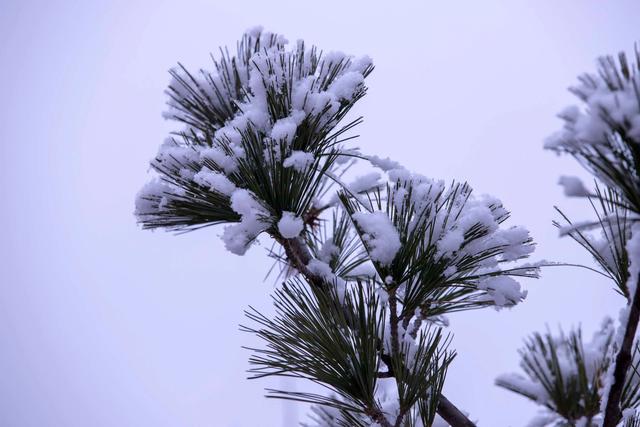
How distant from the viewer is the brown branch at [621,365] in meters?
0.81

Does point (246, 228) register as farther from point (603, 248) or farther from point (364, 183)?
point (603, 248)

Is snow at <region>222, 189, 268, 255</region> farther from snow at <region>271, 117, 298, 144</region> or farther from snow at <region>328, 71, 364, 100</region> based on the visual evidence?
snow at <region>328, 71, 364, 100</region>

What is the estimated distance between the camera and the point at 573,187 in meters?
0.68

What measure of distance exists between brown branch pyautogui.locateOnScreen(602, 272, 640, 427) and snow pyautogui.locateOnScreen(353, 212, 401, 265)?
1.46ft

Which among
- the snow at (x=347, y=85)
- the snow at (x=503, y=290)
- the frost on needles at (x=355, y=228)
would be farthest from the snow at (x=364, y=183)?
the snow at (x=503, y=290)

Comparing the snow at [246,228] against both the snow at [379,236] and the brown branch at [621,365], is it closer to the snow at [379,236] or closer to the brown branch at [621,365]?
the snow at [379,236]

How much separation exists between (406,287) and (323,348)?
25 cm

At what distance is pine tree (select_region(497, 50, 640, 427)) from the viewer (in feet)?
2.12

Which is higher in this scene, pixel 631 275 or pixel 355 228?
pixel 355 228

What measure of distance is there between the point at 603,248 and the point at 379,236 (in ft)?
1.51

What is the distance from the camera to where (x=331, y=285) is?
1.20m

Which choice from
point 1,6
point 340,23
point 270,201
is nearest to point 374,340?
point 270,201

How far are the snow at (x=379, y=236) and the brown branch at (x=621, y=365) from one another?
0.44 m

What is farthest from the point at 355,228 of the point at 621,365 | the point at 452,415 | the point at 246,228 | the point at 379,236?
the point at 621,365
